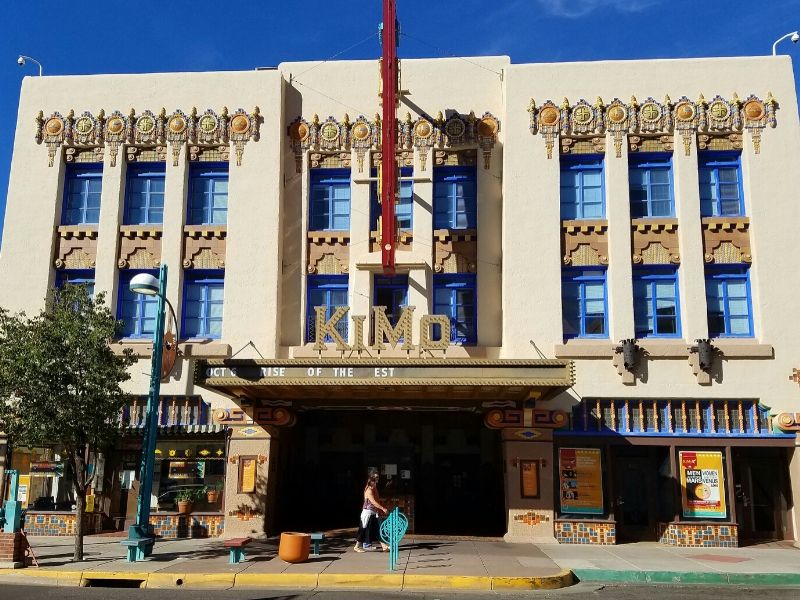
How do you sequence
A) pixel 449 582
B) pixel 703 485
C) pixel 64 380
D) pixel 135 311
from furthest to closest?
1. pixel 135 311
2. pixel 703 485
3. pixel 64 380
4. pixel 449 582

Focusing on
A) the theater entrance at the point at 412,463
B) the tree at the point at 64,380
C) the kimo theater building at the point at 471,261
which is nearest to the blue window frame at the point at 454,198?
the kimo theater building at the point at 471,261

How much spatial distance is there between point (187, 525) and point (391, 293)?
7.45 metres

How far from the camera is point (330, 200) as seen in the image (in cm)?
2164

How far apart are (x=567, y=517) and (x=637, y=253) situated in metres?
6.57

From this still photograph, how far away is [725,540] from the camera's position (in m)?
18.7

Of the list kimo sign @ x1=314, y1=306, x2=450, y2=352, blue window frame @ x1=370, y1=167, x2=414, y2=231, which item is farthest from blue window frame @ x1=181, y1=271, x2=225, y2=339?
blue window frame @ x1=370, y1=167, x2=414, y2=231

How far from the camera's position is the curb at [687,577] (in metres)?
14.7

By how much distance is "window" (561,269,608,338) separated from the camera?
20.0m

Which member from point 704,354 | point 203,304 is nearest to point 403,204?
point 203,304

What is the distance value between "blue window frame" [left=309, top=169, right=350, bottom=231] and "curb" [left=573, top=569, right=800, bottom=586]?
10.7 metres

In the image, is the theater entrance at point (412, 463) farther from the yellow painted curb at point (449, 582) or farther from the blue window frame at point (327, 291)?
the yellow painted curb at point (449, 582)

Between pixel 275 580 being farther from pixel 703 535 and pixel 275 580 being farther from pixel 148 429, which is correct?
pixel 703 535

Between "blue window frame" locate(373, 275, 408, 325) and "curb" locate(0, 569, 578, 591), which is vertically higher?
"blue window frame" locate(373, 275, 408, 325)

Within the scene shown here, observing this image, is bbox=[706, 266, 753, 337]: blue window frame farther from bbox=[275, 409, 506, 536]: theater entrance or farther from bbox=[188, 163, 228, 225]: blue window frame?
bbox=[188, 163, 228, 225]: blue window frame
